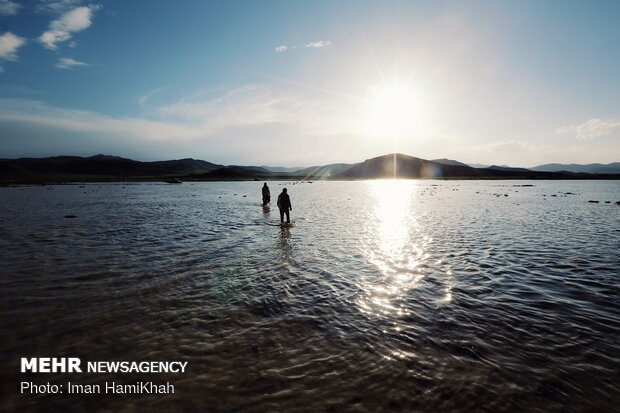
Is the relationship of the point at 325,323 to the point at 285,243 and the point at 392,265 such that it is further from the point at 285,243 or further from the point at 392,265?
the point at 285,243

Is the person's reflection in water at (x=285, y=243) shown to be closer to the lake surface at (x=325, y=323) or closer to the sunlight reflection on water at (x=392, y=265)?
the lake surface at (x=325, y=323)

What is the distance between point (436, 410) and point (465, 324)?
407cm

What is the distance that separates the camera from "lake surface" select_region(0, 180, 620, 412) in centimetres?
621

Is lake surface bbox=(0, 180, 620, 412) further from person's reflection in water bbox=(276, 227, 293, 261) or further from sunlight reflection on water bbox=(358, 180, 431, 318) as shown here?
person's reflection in water bbox=(276, 227, 293, 261)

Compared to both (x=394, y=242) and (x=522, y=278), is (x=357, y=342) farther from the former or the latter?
(x=394, y=242)

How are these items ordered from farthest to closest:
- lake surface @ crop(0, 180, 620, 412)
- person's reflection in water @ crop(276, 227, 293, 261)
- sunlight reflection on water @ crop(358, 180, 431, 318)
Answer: person's reflection in water @ crop(276, 227, 293, 261) < sunlight reflection on water @ crop(358, 180, 431, 318) < lake surface @ crop(0, 180, 620, 412)

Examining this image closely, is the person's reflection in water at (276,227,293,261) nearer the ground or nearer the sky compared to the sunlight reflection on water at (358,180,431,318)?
nearer the sky

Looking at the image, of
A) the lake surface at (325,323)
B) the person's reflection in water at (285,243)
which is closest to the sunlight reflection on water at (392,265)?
the lake surface at (325,323)

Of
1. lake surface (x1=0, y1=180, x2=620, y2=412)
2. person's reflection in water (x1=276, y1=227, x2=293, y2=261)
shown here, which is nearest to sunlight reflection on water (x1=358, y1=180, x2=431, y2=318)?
lake surface (x1=0, y1=180, x2=620, y2=412)

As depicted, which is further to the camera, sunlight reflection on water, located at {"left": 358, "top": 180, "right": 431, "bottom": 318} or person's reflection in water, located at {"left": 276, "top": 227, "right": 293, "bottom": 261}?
person's reflection in water, located at {"left": 276, "top": 227, "right": 293, "bottom": 261}

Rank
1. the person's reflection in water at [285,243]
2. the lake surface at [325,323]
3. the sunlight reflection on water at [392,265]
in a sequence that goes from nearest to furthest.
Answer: the lake surface at [325,323]
the sunlight reflection on water at [392,265]
the person's reflection in water at [285,243]

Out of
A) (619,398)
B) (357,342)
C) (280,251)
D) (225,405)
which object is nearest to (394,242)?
(280,251)

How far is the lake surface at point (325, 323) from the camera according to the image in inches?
244

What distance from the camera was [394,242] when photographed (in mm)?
21625
